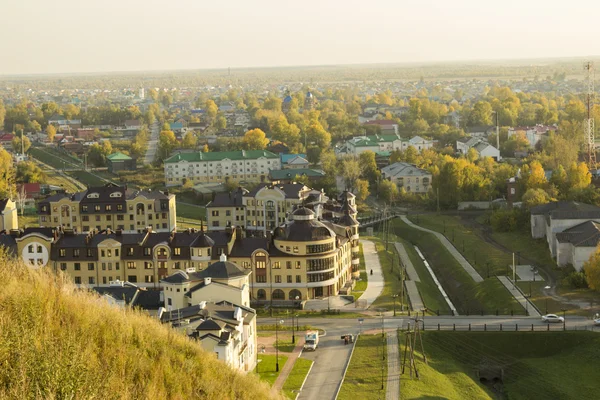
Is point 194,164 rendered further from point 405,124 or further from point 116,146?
point 405,124

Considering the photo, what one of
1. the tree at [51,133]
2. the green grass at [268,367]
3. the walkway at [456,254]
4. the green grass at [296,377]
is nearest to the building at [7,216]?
the walkway at [456,254]

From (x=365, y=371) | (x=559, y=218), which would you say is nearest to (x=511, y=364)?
(x=365, y=371)

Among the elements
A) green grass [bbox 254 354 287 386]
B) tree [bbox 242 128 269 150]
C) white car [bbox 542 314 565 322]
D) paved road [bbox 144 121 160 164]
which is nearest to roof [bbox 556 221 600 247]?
white car [bbox 542 314 565 322]

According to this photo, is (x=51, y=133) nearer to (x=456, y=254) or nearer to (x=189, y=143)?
(x=189, y=143)

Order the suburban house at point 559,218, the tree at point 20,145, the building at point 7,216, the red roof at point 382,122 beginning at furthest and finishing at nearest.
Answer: the red roof at point 382,122
the tree at point 20,145
the building at point 7,216
the suburban house at point 559,218

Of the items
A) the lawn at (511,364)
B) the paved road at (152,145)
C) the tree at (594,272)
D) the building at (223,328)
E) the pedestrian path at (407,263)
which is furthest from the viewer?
the paved road at (152,145)

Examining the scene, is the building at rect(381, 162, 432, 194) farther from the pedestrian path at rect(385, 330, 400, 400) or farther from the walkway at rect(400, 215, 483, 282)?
the pedestrian path at rect(385, 330, 400, 400)

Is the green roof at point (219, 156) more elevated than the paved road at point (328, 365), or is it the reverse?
the green roof at point (219, 156)

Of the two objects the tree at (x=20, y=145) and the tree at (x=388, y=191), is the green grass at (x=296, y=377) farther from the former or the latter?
the tree at (x=20, y=145)

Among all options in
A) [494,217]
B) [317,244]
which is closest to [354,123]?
[494,217]
